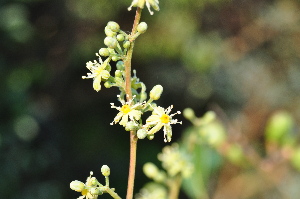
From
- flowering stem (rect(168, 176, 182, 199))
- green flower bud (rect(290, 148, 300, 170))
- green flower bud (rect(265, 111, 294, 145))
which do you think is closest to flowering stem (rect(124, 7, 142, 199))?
flowering stem (rect(168, 176, 182, 199))

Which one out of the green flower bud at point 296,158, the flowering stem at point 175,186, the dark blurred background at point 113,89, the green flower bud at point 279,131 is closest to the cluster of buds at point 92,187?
the flowering stem at point 175,186

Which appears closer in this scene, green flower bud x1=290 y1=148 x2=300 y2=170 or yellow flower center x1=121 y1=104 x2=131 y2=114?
yellow flower center x1=121 y1=104 x2=131 y2=114

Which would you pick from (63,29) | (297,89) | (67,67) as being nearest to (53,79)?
(67,67)

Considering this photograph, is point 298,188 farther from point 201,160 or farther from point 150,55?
point 201,160

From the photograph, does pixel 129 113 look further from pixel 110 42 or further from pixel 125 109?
pixel 110 42

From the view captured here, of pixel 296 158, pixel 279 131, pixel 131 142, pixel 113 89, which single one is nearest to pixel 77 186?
pixel 131 142

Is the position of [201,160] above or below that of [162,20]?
below

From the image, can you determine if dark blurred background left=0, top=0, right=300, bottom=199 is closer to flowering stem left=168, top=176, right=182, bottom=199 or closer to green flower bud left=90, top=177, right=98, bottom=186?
flowering stem left=168, top=176, right=182, bottom=199

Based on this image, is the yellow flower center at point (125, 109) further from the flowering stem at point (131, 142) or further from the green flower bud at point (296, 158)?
the green flower bud at point (296, 158)
